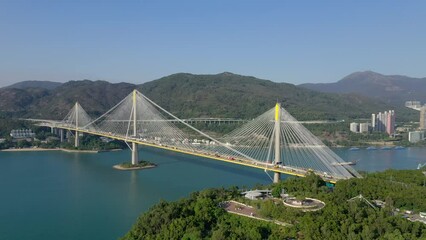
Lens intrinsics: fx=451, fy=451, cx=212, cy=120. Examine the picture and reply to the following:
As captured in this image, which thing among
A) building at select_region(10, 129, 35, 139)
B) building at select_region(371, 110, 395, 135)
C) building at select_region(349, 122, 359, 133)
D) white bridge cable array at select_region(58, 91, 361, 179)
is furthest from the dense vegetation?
building at select_region(371, 110, 395, 135)

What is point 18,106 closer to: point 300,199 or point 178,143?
point 178,143

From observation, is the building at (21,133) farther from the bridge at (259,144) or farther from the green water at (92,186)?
the green water at (92,186)

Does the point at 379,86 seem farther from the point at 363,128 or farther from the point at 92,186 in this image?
the point at 92,186

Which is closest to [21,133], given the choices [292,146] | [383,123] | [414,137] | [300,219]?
[292,146]

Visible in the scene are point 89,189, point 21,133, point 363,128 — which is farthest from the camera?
point 363,128

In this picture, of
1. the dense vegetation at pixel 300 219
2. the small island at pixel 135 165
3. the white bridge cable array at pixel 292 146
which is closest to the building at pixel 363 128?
the white bridge cable array at pixel 292 146

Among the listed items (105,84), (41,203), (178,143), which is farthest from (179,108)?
(41,203)

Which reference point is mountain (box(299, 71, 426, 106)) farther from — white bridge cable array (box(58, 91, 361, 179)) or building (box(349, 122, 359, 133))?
white bridge cable array (box(58, 91, 361, 179))
